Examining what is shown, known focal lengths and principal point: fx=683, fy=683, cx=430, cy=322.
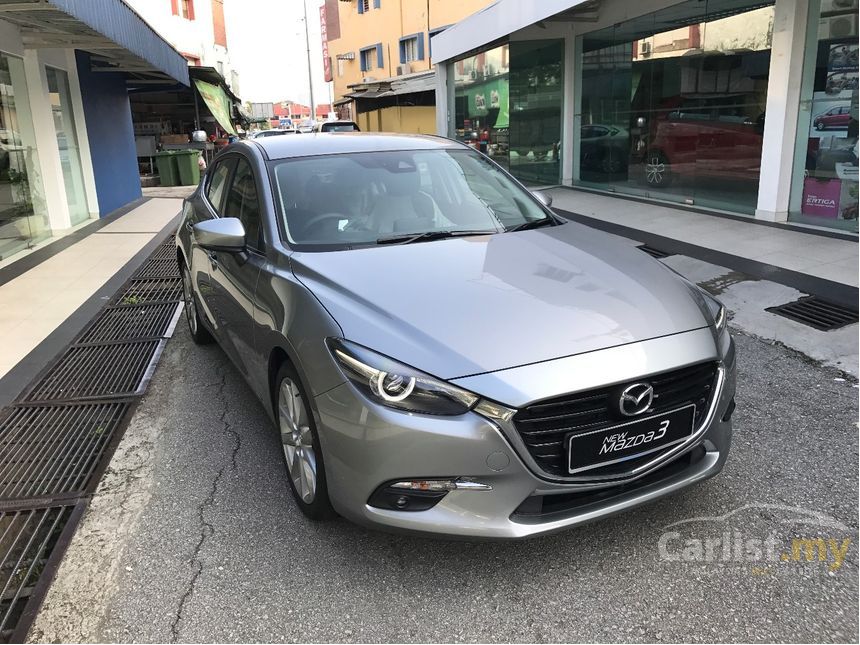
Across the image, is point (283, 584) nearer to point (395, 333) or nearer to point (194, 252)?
point (395, 333)

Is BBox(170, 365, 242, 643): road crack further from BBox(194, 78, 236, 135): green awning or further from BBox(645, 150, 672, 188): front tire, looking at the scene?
BBox(194, 78, 236, 135): green awning

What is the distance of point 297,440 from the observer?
9.68ft

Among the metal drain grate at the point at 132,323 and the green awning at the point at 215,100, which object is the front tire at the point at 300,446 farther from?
the green awning at the point at 215,100

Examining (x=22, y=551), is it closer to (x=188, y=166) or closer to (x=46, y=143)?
(x=46, y=143)

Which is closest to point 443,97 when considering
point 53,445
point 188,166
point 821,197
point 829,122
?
point 188,166

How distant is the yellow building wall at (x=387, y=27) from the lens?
33188mm

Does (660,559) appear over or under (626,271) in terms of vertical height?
under

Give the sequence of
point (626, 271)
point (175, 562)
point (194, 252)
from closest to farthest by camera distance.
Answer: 1. point (175, 562)
2. point (626, 271)
3. point (194, 252)

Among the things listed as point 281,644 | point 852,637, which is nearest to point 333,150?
point 281,644

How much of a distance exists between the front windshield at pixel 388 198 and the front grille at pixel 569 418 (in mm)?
1423

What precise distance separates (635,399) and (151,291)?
20.5 feet

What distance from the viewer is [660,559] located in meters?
2.67

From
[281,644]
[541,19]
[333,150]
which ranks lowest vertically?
[281,644]

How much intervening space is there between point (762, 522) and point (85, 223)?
1237cm
